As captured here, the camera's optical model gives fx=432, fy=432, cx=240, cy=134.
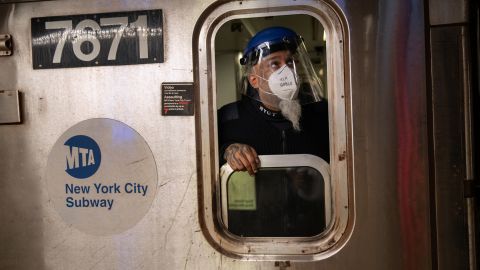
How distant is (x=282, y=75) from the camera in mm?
1786

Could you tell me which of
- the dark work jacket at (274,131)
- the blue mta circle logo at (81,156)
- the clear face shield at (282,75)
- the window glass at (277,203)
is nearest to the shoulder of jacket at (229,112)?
the dark work jacket at (274,131)

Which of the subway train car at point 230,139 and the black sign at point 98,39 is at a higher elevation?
the black sign at point 98,39

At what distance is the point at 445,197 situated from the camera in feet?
5.34

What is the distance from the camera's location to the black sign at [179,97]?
176 centimetres

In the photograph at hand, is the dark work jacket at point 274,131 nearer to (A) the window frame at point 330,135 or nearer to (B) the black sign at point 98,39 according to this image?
(A) the window frame at point 330,135

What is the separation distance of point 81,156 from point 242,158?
685 millimetres

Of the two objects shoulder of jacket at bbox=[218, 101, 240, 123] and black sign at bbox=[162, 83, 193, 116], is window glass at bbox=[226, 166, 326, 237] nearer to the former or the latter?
shoulder of jacket at bbox=[218, 101, 240, 123]

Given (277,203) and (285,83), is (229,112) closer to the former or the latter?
(285,83)

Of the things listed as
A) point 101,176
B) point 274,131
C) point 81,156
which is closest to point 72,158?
point 81,156

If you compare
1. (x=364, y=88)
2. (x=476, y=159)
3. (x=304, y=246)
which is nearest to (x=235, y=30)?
(x=364, y=88)

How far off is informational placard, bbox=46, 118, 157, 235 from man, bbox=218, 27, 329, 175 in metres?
0.36

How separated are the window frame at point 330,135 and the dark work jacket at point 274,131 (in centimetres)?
6

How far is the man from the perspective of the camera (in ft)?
5.86

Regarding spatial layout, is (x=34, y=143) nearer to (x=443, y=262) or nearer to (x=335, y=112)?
(x=335, y=112)
